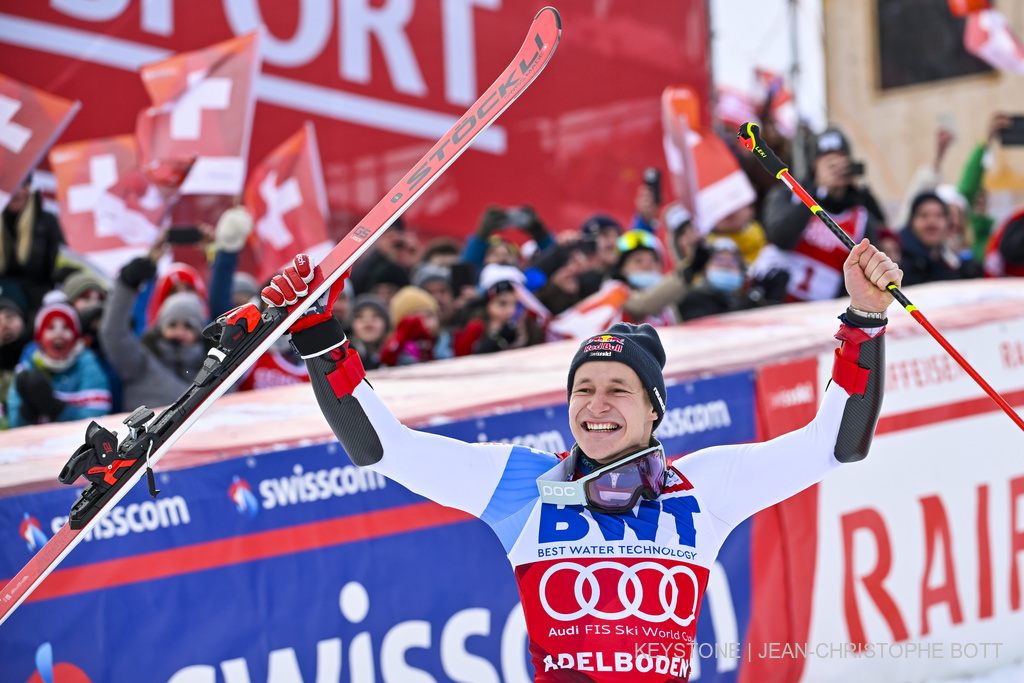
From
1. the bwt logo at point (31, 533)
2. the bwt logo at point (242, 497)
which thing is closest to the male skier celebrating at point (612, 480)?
the bwt logo at point (242, 497)

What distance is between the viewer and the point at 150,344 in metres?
5.14

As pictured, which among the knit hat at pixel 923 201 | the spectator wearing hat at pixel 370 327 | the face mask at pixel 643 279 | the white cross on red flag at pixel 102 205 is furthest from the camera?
the knit hat at pixel 923 201

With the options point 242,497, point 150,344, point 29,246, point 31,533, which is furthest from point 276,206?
point 31,533

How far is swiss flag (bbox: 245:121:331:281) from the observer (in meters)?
7.19

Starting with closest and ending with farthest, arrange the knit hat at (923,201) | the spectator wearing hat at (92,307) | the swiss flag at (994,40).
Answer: the spectator wearing hat at (92,307) < the knit hat at (923,201) < the swiss flag at (994,40)

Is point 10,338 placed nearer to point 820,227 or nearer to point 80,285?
point 80,285

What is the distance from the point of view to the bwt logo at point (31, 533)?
3010 millimetres

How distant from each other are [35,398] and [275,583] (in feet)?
6.16

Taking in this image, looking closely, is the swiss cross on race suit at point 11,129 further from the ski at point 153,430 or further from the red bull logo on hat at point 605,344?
the red bull logo on hat at point 605,344

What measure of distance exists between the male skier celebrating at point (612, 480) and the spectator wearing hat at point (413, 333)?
9.83 ft

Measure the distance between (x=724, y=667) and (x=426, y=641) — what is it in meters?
1.24

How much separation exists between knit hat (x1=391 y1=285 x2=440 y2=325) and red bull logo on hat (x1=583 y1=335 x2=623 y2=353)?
123 inches

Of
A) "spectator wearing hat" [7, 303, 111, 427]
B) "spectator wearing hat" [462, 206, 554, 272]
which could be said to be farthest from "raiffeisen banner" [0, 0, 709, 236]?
"spectator wearing hat" [7, 303, 111, 427]

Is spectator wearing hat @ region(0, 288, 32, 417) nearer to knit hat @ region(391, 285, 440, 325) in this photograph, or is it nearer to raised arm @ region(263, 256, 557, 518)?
knit hat @ region(391, 285, 440, 325)
